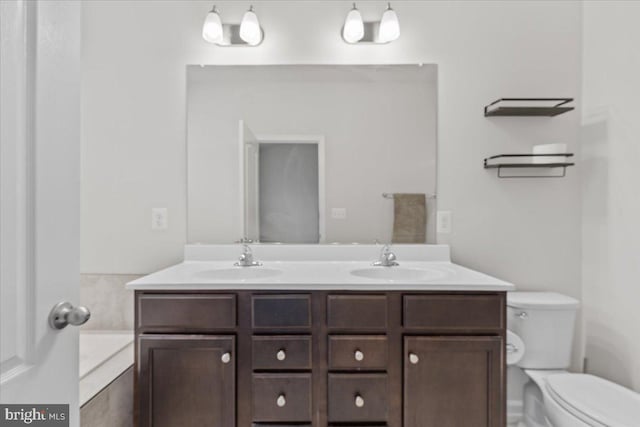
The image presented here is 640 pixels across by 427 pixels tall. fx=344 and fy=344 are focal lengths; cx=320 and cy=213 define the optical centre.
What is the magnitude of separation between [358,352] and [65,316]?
1007 mm

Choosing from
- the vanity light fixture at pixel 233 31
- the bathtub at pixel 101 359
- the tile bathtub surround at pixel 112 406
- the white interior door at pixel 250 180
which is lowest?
the tile bathtub surround at pixel 112 406

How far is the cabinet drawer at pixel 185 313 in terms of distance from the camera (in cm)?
140

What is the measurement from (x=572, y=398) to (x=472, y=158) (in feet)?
3.98

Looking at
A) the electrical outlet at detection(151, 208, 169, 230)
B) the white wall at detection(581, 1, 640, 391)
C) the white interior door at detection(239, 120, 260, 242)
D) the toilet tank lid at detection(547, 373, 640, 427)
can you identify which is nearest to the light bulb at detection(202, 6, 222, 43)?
the white interior door at detection(239, 120, 260, 242)

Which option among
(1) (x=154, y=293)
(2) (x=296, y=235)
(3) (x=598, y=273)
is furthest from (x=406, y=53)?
(1) (x=154, y=293)

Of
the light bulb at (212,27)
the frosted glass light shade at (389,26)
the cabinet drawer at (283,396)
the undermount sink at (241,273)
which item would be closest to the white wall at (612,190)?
the frosted glass light shade at (389,26)

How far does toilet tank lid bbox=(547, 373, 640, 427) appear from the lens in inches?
50.9

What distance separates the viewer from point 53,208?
77 centimetres

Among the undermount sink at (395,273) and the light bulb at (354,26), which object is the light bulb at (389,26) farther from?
the undermount sink at (395,273)

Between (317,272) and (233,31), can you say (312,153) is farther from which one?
(233,31)

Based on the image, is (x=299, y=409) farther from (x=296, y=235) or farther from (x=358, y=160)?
(x=358, y=160)

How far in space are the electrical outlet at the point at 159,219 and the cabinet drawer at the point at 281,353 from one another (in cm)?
94

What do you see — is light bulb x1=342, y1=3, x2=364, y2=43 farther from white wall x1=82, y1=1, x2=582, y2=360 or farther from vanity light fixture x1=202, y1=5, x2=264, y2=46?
vanity light fixture x1=202, y1=5, x2=264, y2=46

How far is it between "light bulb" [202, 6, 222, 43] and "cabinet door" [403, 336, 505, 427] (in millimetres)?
1823
